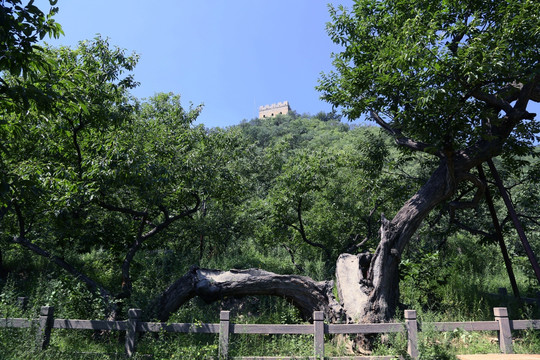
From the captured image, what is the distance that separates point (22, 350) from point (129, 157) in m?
4.95

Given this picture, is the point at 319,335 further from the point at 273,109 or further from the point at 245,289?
the point at 273,109

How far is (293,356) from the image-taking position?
715cm

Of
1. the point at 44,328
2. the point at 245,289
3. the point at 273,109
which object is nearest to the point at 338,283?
the point at 245,289

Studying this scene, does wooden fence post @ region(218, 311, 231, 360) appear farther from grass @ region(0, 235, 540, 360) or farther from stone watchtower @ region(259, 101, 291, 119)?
stone watchtower @ region(259, 101, 291, 119)

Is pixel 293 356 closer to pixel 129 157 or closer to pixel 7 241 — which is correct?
pixel 129 157

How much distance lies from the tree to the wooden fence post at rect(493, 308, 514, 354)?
2321 millimetres

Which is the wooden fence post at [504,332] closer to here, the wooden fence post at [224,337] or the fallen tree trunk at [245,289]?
the fallen tree trunk at [245,289]

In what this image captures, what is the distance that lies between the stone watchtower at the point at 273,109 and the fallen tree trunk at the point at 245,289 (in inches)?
5133

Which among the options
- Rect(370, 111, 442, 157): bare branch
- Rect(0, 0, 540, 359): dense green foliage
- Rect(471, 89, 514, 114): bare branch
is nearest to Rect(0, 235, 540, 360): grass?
Rect(0, 0, 540, 359): dense green foliage

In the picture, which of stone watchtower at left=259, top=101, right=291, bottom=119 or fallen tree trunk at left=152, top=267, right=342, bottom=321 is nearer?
fallen tree trunk at left=152, top=267, right=342, bottom=321

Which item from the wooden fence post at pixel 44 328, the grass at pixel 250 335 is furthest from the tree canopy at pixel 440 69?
the wooden fence post at pixel 44 328

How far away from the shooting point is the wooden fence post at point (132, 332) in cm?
723

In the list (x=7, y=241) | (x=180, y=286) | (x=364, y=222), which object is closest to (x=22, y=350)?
(x=180, y=286)

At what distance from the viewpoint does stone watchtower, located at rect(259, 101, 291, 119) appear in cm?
13812
